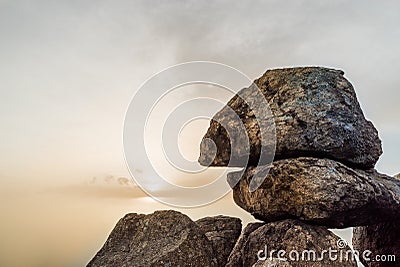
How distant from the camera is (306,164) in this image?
10633mm

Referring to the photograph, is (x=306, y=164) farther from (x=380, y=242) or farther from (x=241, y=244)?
(x=380, y=242)

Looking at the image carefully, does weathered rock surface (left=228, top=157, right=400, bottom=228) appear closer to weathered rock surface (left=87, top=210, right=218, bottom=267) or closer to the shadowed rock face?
weathered rock surface (left=87, top=210, right=218, bottom=267)

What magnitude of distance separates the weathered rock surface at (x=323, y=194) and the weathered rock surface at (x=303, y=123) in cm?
44

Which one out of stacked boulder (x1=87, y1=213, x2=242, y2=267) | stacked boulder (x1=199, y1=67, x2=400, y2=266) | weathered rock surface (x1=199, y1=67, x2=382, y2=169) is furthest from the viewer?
weathered rock surface (x1=199, y1=67, x2=382, y2=169)

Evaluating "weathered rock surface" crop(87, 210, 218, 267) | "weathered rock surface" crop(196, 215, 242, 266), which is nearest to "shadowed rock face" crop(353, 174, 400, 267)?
"weathered rock surface" crop(196, 215, 242, 266)

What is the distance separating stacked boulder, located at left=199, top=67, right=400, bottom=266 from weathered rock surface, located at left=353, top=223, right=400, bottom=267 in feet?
9.59

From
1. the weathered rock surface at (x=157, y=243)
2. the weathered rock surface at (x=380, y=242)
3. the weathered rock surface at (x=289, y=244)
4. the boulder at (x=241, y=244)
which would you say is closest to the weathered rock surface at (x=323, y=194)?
the weathered rock surface at (x=289, y=244)

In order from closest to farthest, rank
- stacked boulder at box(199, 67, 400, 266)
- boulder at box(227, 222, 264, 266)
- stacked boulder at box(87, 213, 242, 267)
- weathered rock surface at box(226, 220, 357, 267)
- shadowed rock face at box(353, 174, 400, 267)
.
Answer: weathered rock surface at box(226, 220, 357, 267) → stacked boulder at box(199, 67, 400, 266) → stacked boulder at box(87, 213, 242, 267) → boulder at box(227, 222, 264, 266) → shadowed rock face at box(353, 174, 400, 267)

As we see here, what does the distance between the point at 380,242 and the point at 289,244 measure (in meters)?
6.62

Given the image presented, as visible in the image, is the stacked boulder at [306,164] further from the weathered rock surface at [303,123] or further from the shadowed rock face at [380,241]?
the shadowed rock face at [380,241]

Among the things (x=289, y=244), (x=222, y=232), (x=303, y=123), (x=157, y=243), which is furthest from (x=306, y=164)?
(x=157, y=243)

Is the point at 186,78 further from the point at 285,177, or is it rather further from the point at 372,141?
the point at 372,141

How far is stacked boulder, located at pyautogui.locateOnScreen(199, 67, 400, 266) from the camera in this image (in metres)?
10.3

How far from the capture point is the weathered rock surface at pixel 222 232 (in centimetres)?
1233
